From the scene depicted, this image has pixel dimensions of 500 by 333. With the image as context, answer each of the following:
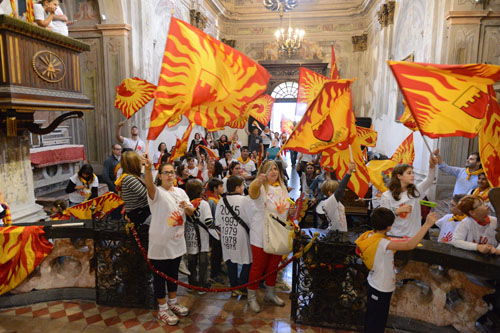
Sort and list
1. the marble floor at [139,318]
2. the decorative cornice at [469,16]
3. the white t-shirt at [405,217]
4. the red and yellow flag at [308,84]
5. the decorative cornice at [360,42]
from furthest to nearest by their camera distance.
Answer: the decorative cornice at [360,42] < the decorative cornice at [469,16] < the red and yellow flag at [308,84] < the white t-shirt at [405,217] < the marble floor at [139,318]

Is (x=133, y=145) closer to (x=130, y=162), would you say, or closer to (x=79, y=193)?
(x=79, y=193)

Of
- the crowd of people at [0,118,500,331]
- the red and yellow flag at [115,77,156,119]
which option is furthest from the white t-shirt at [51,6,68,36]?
the red and yellow flag at [115,77,156,119]

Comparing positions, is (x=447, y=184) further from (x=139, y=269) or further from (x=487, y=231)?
(x=139, y=269)

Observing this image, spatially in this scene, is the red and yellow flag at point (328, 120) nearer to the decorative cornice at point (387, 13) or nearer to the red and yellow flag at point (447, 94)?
the red and yellow flag at point (447, 94)

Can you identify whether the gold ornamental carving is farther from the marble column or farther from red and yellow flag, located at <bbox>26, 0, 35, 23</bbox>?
the marble column

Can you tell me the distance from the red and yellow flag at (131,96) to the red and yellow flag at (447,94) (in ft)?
14.7

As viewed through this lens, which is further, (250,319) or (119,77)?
(119,77)

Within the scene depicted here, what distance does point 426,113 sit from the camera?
9.80 feet

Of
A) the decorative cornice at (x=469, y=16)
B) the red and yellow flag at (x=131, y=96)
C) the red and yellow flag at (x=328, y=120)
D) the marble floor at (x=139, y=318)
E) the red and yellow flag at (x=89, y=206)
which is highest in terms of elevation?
the decorative cornice at (x=469, y=16)

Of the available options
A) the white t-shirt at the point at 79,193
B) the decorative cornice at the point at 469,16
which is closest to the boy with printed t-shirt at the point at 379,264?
the white t-shirt at the point at 79,193

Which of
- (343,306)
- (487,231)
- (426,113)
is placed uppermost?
(426,113)

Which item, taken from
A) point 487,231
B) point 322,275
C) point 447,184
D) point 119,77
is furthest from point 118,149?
point 447,184

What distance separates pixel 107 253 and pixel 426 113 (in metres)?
3.46

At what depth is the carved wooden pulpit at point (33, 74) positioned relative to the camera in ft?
10.6
